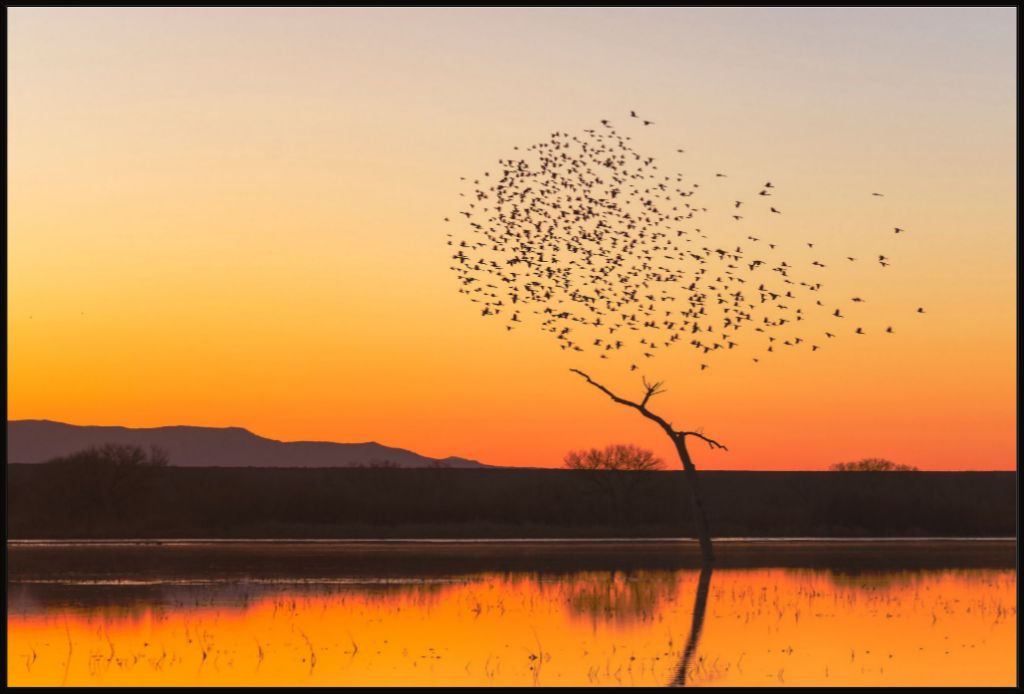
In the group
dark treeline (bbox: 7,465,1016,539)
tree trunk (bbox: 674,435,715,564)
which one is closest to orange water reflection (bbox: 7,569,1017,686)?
tree trunk (bbox: 674,435,715,564)

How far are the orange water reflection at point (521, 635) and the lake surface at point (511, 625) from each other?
0.06m

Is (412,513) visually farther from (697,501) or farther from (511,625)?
(511,625)

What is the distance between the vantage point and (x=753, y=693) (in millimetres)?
21062

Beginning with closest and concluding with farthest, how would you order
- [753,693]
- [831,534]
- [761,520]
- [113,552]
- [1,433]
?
[753,693]
[1,433]
[113,552]
[831,534]
[761,520]

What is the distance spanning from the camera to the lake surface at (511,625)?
2352cm

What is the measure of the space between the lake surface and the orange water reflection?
6 centimetres

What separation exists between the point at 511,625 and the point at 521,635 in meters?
1.69

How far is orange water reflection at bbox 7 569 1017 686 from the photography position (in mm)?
23328

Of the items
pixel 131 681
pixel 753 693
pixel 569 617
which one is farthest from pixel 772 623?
pixel 131 681

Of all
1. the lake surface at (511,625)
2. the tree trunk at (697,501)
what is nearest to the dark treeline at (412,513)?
the tree trunk at (697,501)

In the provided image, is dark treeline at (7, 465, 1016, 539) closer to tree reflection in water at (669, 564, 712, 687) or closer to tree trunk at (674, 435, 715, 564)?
tree trunk at (674, 435, 715, 564)

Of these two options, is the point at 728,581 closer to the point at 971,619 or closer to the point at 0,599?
the point at 971,619

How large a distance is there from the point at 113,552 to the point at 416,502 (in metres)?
32.2

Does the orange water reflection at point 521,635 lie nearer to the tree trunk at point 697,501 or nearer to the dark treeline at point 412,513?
the tree trunk at point 697,501
